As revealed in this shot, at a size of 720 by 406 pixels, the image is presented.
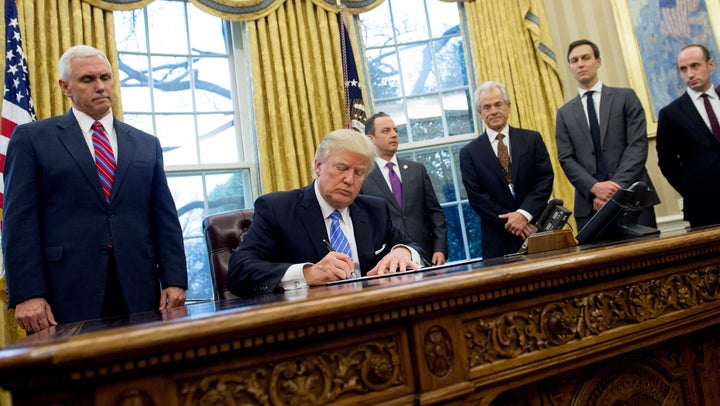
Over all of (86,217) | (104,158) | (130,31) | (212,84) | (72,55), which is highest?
(130,31)

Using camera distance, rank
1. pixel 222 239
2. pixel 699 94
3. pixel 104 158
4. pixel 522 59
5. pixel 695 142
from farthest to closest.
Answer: pixel 522 59, pixel 699 94, pixel 695 142, pixel 222 239, pixel 104 158

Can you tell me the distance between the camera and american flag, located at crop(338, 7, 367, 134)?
432cm

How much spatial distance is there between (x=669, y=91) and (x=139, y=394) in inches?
197

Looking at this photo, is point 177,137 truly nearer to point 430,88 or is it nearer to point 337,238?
point 430,88

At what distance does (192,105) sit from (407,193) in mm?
1935

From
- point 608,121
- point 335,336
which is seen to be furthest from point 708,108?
point 335,336

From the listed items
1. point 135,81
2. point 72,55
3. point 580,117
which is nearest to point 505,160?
point 580,117

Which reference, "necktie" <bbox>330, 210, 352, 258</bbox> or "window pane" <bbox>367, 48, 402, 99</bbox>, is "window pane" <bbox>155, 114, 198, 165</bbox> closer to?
"window pane" <bbox>367, 48, 402, 99</bbox>

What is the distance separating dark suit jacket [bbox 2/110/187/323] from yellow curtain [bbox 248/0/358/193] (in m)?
1.87

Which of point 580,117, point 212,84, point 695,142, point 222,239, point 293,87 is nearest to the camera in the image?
point 222,239

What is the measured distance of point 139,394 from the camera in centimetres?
74

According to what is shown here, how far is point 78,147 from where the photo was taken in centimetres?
225

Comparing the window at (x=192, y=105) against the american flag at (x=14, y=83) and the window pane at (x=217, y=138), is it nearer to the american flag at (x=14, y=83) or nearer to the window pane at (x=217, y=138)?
the window pane at (x=217, y=138)

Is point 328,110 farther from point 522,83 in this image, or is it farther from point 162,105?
point 522,83
